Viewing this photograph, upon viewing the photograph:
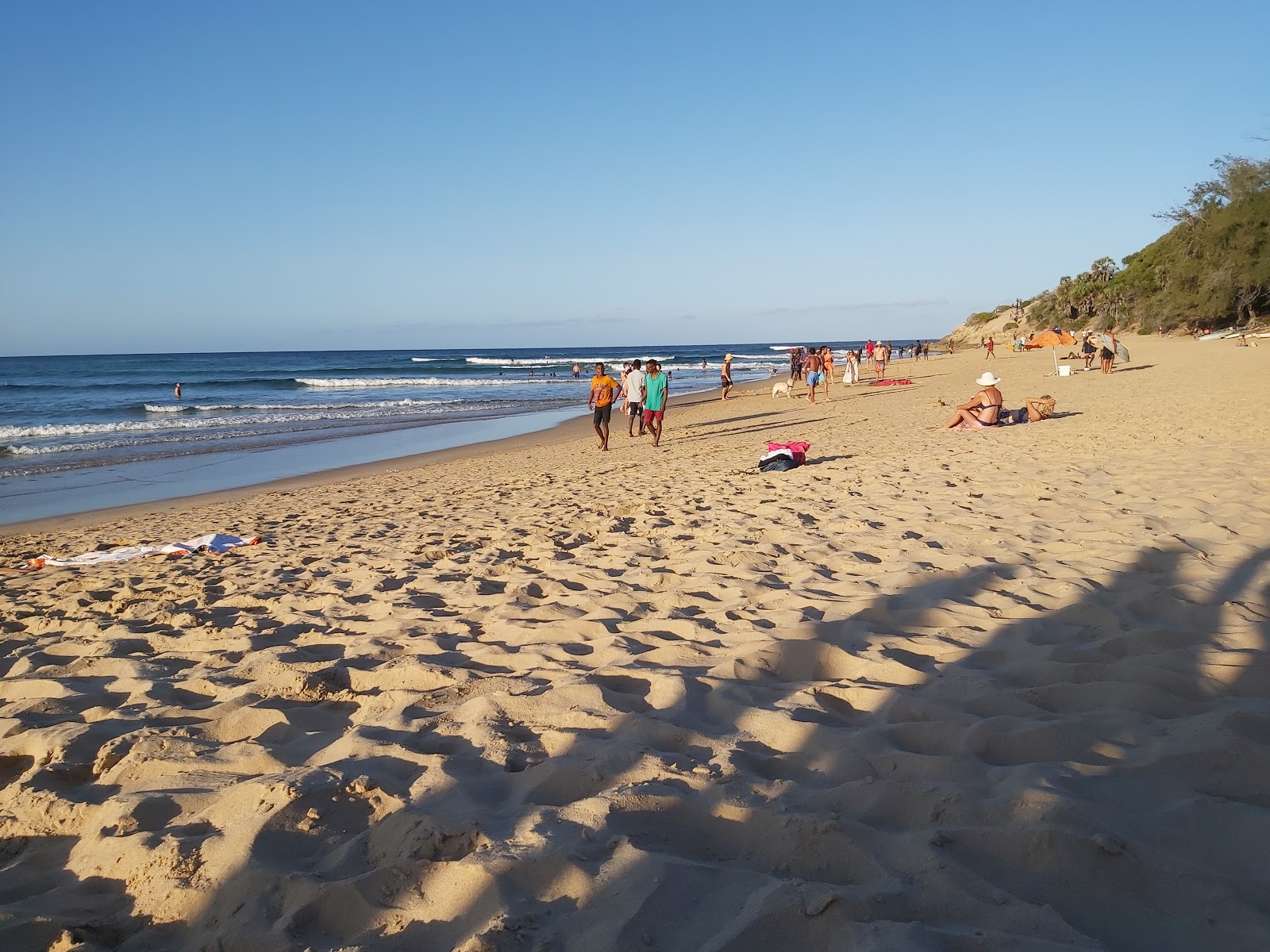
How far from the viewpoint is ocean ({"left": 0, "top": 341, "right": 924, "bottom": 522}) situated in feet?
47.2

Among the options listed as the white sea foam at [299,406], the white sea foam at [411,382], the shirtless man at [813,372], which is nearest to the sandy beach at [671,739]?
the shirtless man at [813,372]

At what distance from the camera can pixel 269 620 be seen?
15.1ft

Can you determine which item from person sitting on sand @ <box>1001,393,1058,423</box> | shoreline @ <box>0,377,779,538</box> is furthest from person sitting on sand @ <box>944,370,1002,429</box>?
shoreline @ <box>0,377,779,538</box>

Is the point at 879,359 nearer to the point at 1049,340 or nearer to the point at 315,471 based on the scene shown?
the point at 1049,340

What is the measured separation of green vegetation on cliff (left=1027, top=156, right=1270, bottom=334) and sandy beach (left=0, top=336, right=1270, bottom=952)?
39992 mm

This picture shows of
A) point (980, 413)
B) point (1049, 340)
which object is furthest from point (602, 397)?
point (1049, 340)

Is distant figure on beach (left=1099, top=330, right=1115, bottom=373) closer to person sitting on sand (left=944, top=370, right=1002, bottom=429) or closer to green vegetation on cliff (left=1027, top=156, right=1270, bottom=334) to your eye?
person sitting on sand (left=944, top=370, right=1002, bottom=429)

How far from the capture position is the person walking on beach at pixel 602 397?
14.3 metres

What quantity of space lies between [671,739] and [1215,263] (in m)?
46.5

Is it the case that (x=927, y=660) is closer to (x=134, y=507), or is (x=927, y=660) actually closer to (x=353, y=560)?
(x=353, y=560)

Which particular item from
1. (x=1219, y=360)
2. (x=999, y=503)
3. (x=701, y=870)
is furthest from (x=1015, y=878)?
(x=1219, y=360)

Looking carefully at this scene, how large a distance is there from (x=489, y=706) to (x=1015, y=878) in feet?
6.11

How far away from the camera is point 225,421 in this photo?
24984mm

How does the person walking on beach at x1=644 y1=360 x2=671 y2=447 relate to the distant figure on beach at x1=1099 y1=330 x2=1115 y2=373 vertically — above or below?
below
